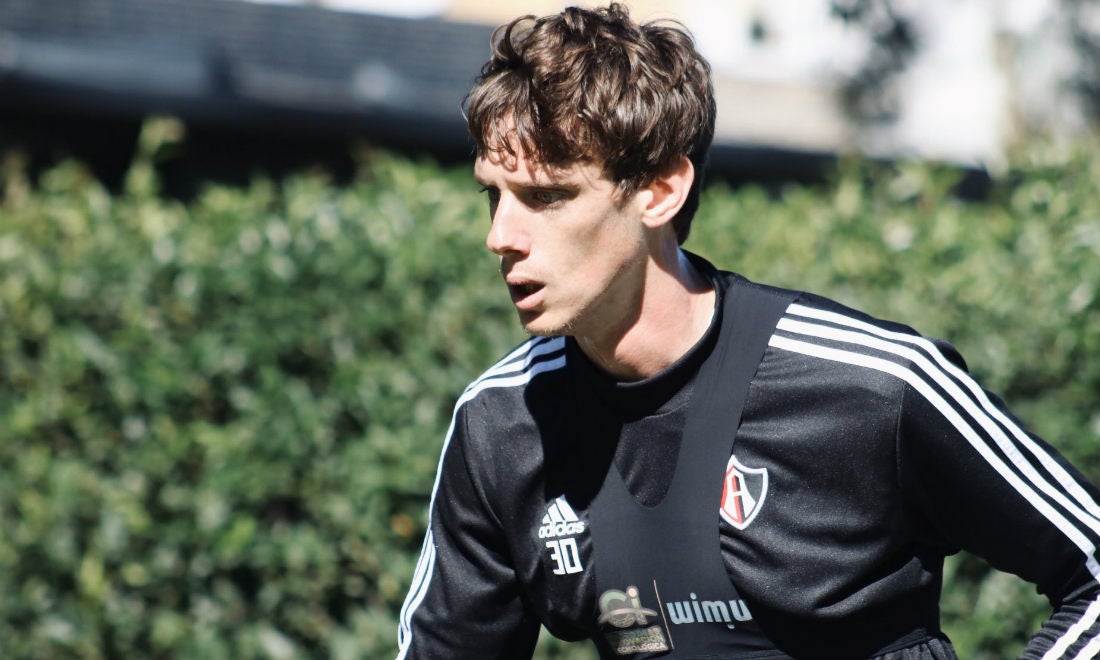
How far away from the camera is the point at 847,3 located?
525 cm

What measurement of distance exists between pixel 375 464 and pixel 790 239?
1.69 meters

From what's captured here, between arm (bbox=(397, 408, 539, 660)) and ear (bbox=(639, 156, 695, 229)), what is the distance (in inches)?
23.1

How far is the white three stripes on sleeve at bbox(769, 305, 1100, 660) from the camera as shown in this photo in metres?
2.27

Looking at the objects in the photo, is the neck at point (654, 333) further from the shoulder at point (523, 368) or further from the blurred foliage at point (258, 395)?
the blurred foliage at point (258, 395)

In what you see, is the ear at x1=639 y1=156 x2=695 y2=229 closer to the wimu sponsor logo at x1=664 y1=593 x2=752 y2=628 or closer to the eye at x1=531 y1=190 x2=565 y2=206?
the eye at x1=531 y1=190 x2=565 y2=206

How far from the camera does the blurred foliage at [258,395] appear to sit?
14.8ft

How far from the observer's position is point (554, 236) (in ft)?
7.77

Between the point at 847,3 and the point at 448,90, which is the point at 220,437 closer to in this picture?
the point at 847,3

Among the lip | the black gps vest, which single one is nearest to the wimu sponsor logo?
the black gps vest

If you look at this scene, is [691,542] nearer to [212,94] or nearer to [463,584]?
[463,584]

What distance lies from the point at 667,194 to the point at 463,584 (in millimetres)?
889

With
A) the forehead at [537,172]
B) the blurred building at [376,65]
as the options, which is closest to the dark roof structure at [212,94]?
the blurred building at [376,65]

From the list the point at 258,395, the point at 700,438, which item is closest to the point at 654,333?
the point at 700,438

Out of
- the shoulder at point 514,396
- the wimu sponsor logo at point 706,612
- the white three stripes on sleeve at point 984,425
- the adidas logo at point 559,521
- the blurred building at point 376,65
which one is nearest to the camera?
the white three stripes on sleeve at point 984,425
